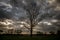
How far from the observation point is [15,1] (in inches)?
191

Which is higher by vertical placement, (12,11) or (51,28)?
(12,11)

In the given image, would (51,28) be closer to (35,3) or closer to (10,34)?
(35,3)

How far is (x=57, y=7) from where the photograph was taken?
4781 mm

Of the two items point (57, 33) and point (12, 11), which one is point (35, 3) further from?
point (57, 33)

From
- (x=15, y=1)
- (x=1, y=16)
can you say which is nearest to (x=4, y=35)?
(x=1, y=16)

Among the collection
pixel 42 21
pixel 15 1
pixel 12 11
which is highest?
pixel 15 1

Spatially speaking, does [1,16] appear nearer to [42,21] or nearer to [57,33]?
[42,21]

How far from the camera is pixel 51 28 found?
15.6 ft

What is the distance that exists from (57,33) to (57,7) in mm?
778

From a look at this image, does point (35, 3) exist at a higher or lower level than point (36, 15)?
higher

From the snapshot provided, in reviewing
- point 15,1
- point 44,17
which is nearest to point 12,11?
point 15,1

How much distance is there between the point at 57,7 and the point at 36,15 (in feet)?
2.21

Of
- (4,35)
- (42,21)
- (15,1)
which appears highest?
(15,1)

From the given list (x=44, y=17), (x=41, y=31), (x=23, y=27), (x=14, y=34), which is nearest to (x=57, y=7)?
(x=44, y=17)
